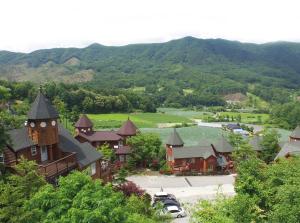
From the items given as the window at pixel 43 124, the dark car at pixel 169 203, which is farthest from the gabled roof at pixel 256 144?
the window at pixel 43 124

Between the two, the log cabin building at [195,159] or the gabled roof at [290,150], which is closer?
the gabled roof at [290,150]

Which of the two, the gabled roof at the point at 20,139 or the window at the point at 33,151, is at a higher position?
the gabled roof at the point at 20,139

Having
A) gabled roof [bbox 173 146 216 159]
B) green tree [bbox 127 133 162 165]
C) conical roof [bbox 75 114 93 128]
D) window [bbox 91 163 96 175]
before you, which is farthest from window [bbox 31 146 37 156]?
conical roof [bbox 75 114 93 128]

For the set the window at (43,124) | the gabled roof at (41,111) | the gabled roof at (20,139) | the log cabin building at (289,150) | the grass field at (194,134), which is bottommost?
the grass field at (194,134)

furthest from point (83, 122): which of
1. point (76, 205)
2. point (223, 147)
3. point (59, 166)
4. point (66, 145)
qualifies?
point (76, 205)

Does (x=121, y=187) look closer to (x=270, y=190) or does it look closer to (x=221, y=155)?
(x=270, y=190)

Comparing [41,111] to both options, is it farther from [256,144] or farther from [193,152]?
[256,144]

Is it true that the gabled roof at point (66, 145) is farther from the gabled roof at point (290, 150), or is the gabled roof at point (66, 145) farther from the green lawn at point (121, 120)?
the green lawn at point (121, 120)

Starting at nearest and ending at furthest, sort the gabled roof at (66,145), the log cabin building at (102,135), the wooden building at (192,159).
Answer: the gabled roof at (66,145)
the wooden building at (192,159)
the log cabin building at (102,135)
